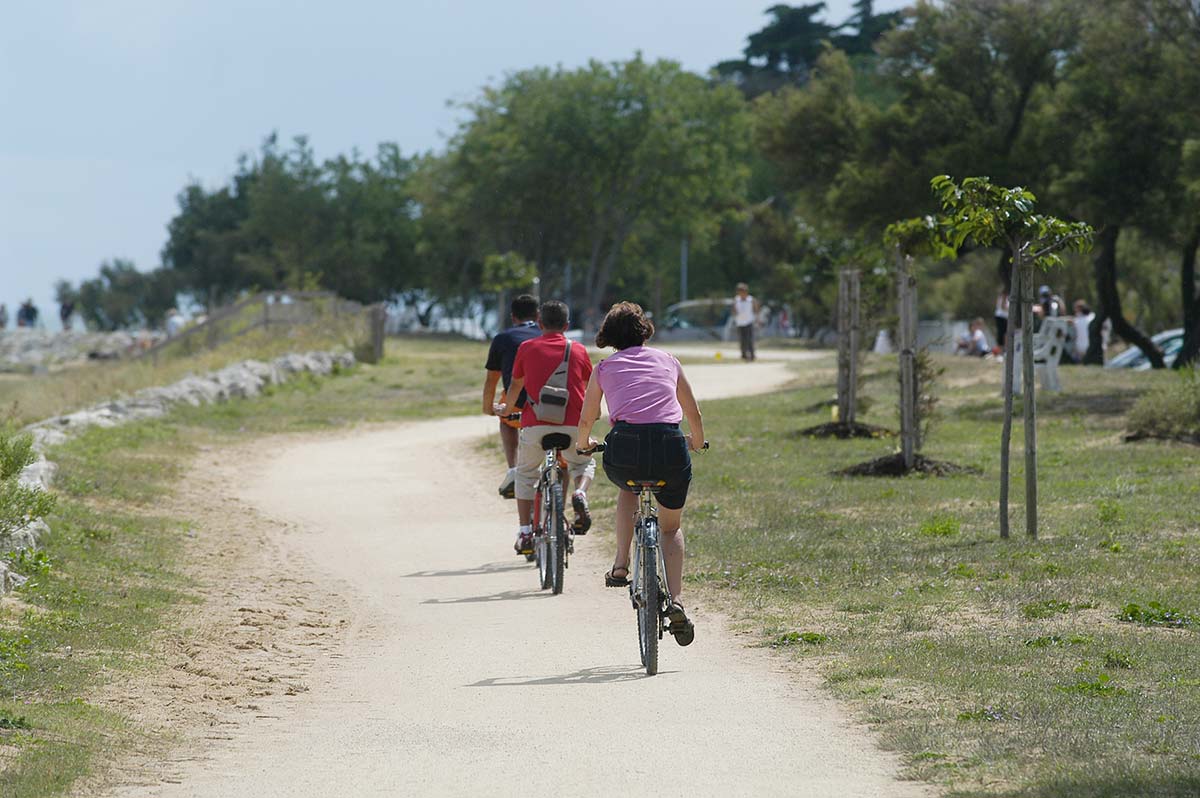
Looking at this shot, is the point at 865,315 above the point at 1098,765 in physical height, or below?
above

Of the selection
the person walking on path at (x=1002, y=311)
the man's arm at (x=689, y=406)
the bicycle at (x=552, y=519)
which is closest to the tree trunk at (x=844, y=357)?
the person walking on path at (x=1002, y=311)

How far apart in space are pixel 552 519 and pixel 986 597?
283cm

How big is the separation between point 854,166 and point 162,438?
14.7m

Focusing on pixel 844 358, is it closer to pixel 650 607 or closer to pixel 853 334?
pixel 853 334

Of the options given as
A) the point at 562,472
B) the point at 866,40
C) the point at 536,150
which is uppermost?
the point at 866,40

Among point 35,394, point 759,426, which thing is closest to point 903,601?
point 759,426

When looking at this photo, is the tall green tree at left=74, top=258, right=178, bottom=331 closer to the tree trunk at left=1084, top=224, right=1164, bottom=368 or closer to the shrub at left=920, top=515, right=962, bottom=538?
the tree trunk at left=1084, top=224, right=1164, bottom=368

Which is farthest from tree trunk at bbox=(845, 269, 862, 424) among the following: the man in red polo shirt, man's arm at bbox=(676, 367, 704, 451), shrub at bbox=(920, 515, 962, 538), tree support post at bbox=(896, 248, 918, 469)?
man's arm at bbox=(676, 367, 704, 451)

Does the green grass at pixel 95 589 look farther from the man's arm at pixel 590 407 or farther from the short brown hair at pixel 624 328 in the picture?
the short brown hair at pixel 624 328

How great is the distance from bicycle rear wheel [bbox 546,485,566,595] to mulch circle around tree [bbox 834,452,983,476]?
19.8 feet

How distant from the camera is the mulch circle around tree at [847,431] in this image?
19.7 m

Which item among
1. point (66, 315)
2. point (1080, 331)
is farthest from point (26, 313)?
point (1080, 331)

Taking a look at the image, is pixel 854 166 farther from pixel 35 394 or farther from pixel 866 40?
pixel 866 40

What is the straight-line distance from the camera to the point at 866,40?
73.8 metres
